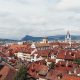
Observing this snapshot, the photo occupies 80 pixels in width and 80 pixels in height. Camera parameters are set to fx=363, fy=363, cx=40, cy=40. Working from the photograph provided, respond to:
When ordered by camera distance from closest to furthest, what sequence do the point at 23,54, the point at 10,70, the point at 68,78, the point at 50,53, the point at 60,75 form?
the point at 68,78
the point at 60,75
the point at 10,70
the point at 50,53
the point at 23,54

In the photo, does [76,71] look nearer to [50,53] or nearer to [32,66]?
[32,66]

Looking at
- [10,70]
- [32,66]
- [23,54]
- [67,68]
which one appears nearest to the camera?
[10,70]

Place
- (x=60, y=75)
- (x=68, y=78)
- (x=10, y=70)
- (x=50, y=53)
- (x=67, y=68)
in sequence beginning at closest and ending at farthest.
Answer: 1. (x=68, y=78)
2. (x=60, y=75)
3. (x=10, y=70)
4. (x=67, y=68)
5. (x=50, y=53)

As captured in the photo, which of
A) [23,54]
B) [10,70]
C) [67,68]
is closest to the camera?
[10,70]

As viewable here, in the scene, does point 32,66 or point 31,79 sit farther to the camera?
point 32,66

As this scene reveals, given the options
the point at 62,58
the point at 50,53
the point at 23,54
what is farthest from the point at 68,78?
the point at 23,54

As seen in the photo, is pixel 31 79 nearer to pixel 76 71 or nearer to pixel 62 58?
pixel 76 71

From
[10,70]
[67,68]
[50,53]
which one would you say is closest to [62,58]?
[50,53]

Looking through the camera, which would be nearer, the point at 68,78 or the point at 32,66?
the point at 68,78
